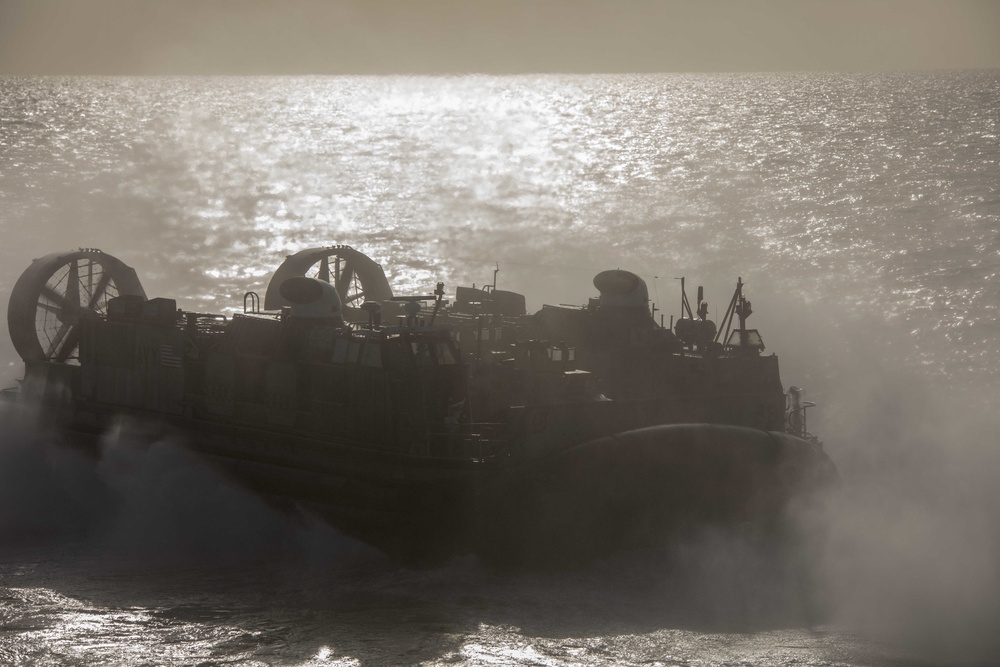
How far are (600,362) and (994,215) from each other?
113ft

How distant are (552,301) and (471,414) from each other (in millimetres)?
19141

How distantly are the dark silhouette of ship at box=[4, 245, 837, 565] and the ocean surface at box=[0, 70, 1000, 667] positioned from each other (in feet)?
2.16

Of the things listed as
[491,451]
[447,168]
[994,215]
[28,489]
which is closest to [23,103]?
[447,168]

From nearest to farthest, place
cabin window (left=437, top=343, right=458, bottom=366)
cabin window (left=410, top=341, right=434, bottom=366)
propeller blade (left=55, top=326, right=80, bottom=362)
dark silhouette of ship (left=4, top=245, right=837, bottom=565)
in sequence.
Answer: dark silhouette of ship (left=4, top=245, right=837, bottom=565), cabin window (left=410, top=341, right=434, bottom=366), cabin window (left=437, top=343, right=458, bottom=366), propeller blade (left=55, top=326, right=80, bottom=362)

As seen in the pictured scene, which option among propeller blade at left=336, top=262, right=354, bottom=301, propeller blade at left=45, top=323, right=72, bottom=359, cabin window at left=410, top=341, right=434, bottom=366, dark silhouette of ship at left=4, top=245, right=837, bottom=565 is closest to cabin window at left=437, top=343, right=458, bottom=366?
dark silhouette of ship at left=4, top=245, right=837, bottom=565

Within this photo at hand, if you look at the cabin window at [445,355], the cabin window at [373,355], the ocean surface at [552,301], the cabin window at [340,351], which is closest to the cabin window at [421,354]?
the cabin window at [445,355]

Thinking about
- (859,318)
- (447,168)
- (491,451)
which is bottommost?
(491,451)

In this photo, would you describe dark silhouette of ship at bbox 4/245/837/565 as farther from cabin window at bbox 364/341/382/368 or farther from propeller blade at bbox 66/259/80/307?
propeller blade at bbox 66/259/80/307

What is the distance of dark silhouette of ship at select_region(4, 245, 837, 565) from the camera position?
62.9 feet

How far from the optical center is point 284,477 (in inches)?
797

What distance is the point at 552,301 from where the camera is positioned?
38.7 meters

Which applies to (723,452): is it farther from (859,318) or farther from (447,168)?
(447,168)

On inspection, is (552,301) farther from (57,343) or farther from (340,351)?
(340,351)

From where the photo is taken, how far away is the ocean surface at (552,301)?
17.4 metres
